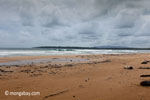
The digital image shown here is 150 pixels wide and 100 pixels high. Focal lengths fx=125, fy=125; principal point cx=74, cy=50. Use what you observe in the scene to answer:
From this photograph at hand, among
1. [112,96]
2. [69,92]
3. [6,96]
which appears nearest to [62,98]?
[69,92]

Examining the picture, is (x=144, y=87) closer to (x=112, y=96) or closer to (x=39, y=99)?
(x=112, y=96)

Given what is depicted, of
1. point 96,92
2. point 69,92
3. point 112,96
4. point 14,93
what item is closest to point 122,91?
point 112,96

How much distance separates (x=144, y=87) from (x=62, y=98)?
3.31 meters

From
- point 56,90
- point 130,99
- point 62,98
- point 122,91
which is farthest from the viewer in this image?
point 56,90

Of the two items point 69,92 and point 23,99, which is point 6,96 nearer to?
point 23,99

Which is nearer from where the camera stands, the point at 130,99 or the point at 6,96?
the point at 130,99

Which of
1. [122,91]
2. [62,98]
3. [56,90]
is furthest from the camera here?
[56,90]

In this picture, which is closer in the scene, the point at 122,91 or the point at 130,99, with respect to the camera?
the point at 130,99

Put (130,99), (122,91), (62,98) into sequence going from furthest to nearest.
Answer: (122,91) < (62,98) < (130,99)

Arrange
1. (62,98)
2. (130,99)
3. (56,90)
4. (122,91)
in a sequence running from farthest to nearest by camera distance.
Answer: (56,90)
(122,91)
(62,98)
(130,99)

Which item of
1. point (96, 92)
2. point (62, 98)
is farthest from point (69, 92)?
point (96, 92)

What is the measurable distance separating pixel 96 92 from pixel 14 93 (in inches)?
127

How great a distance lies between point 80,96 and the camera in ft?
14.9

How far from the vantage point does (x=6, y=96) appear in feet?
15.3
